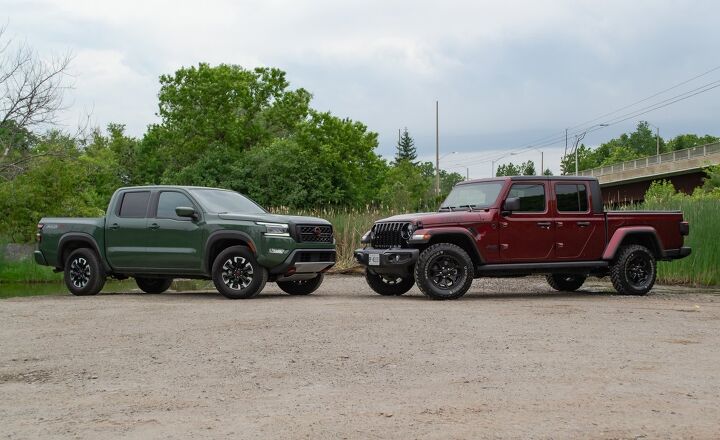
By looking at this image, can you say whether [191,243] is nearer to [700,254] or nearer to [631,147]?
[700,254]

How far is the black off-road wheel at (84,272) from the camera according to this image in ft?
51.2

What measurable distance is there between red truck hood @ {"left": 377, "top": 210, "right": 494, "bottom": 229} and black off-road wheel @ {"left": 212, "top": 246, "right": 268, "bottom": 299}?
237 centimetres

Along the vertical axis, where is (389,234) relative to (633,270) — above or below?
above

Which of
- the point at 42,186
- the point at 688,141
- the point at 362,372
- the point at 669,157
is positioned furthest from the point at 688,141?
the point at 362,372

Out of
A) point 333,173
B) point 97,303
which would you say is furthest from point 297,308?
point 333,173

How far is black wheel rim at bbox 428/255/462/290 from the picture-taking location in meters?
13.8

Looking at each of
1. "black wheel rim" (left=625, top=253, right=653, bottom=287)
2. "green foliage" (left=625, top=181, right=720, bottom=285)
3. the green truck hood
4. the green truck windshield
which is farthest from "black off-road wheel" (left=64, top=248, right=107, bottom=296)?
"green foliage" (left=625, top=181, right=720, bottom=285)

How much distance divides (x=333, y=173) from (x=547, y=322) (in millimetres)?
56168

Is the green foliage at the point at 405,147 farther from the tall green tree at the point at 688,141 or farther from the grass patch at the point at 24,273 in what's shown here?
the grass patch at the point at 24,273

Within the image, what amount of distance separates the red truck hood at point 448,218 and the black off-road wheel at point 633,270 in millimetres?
2632

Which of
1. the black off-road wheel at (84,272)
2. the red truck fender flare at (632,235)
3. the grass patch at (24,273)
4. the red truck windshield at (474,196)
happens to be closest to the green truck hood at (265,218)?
the red truck windshield at (474,196)

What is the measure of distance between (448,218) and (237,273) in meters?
3.56

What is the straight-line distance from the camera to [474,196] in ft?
48.6

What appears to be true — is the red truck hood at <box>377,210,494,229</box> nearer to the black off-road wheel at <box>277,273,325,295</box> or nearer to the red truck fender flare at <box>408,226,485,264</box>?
the red truck fender flare at <box>408,226,485,264</box>
